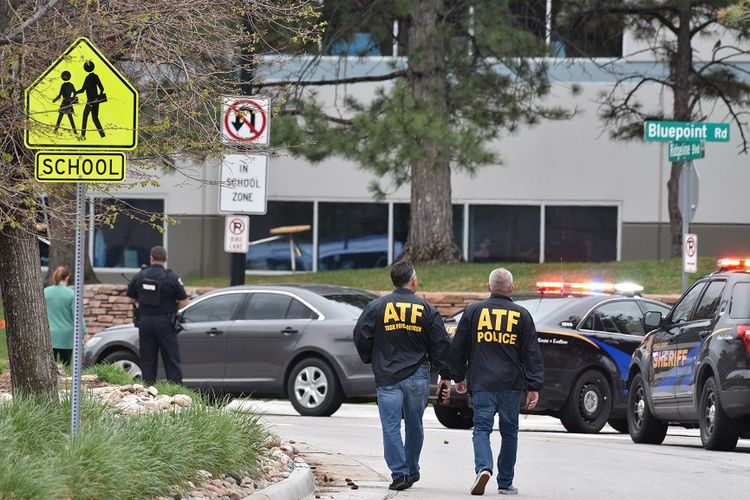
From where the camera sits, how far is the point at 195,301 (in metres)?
18.5

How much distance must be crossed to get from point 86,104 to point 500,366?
3568mm

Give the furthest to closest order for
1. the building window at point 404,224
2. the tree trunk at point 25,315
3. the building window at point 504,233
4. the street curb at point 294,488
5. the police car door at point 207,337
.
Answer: the building window at point 404,224, the building window at point 504,233, the police car door at point 207,337, the tree trunk at point 25,315, the street curb at point 294,488

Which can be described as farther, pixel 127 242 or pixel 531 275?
pixel 127 242

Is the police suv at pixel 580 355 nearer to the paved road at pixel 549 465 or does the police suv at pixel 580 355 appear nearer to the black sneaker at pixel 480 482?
the paved road at pixel 549 465

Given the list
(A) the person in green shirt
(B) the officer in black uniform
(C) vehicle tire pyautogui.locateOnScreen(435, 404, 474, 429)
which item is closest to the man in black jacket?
(C) vehicle tire pyautogui.locateOnScreen(435, 404, 474, 429)

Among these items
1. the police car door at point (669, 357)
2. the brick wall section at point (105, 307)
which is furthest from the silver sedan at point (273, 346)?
the brick wall section at point (105, 307)

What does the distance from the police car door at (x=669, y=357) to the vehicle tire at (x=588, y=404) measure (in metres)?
1.35

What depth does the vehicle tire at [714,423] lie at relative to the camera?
13180mm

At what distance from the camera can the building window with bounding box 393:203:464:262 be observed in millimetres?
31609

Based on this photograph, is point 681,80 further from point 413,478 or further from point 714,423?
point 413,478

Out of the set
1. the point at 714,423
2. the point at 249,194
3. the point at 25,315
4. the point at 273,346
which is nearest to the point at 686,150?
the point at 249,194

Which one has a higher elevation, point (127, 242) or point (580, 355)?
point (127, 242)

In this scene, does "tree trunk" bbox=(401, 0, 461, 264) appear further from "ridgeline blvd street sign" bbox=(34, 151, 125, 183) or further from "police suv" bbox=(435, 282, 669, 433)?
"ridgeline blvd street sign" bbox=(34, 151, 125, 183)

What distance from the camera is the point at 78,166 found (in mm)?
8805
